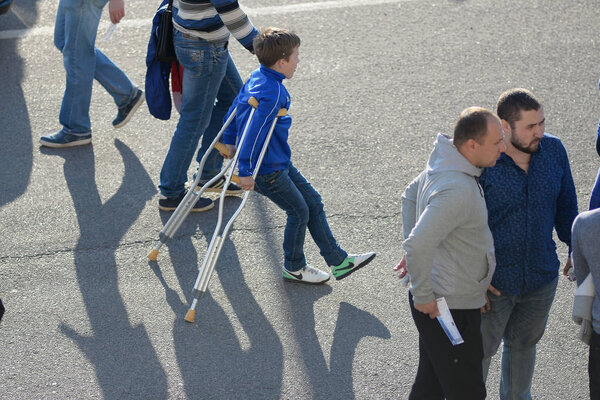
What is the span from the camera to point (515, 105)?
3887 mm

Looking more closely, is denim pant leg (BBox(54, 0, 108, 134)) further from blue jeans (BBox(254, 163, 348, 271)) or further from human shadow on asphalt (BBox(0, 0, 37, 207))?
blue jeans (BBox(254, 163, 348, 271))

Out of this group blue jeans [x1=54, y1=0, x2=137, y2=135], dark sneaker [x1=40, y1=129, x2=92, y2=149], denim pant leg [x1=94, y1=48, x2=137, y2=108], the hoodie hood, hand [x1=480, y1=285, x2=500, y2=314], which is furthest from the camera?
denim pant leg [x1=94, y1=48, x2=137, y2=108]

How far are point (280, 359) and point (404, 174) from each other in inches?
91.0

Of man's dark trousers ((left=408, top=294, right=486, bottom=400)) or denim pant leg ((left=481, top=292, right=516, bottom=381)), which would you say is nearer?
man's dark trousers ((left=408, top=294, right=486, bottom=400))

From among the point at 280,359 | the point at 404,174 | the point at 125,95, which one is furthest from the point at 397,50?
the point at 280,359

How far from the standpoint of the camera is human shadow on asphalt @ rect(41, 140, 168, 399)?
187 inches

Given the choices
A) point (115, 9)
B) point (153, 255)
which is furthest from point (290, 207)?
point (115, 9)

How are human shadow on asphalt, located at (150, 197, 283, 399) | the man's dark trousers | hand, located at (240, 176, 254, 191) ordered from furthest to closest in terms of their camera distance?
hand, located at (240, 176, 254, 191), human shadow on asphalt, located at (150, 197, 283, 399), the man's dark trousers

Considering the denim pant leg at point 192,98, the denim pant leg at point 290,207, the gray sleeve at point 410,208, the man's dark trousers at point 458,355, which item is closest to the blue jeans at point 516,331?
the man's dark trousers at point 458,355

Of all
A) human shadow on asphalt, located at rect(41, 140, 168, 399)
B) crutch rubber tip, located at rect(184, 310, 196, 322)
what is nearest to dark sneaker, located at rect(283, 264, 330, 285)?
crutch rubber tip, located at rect(184, 310, 196, 322)

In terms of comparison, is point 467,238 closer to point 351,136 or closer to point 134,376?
point 134,376

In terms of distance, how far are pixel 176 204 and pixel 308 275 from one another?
133cm

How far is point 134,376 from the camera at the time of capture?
15.6 feet

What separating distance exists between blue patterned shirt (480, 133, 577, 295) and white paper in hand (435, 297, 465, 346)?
0.35 m
